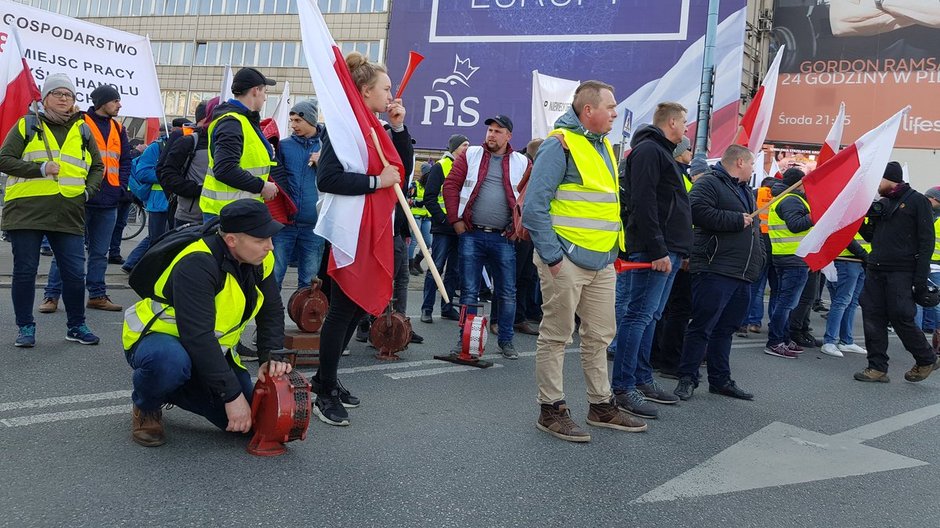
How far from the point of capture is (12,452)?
338cm

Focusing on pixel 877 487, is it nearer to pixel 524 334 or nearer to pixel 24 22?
pixel 524 334

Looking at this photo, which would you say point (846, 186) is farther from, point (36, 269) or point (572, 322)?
point (36, 269)

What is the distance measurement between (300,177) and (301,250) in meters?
0.56

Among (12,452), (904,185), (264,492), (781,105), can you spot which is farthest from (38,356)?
(781,105)

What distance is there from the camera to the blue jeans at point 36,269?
17.5 feet

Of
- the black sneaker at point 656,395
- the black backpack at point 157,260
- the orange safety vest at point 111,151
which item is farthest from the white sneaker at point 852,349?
the orange safety vest at point 111,151

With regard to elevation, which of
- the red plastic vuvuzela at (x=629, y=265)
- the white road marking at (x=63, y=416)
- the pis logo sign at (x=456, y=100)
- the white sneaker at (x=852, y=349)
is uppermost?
the pis logo sign at (x=456, y=100)

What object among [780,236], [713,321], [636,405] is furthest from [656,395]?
[780,236]

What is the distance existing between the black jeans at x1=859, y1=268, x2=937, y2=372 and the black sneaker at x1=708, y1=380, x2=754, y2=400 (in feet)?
6.37

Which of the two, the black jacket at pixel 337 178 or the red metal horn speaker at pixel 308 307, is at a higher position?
the black jacket at pixel 337 178

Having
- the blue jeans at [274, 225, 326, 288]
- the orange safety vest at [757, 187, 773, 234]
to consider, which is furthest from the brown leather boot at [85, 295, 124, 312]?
the orange safety vest at [757, 187, 773, 234]

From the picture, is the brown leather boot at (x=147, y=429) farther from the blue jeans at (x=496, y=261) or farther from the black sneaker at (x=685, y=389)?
the black sneaker at (x=685, y=389)

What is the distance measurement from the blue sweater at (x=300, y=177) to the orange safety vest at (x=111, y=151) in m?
1.57

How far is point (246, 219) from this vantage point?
3504 millimetres
